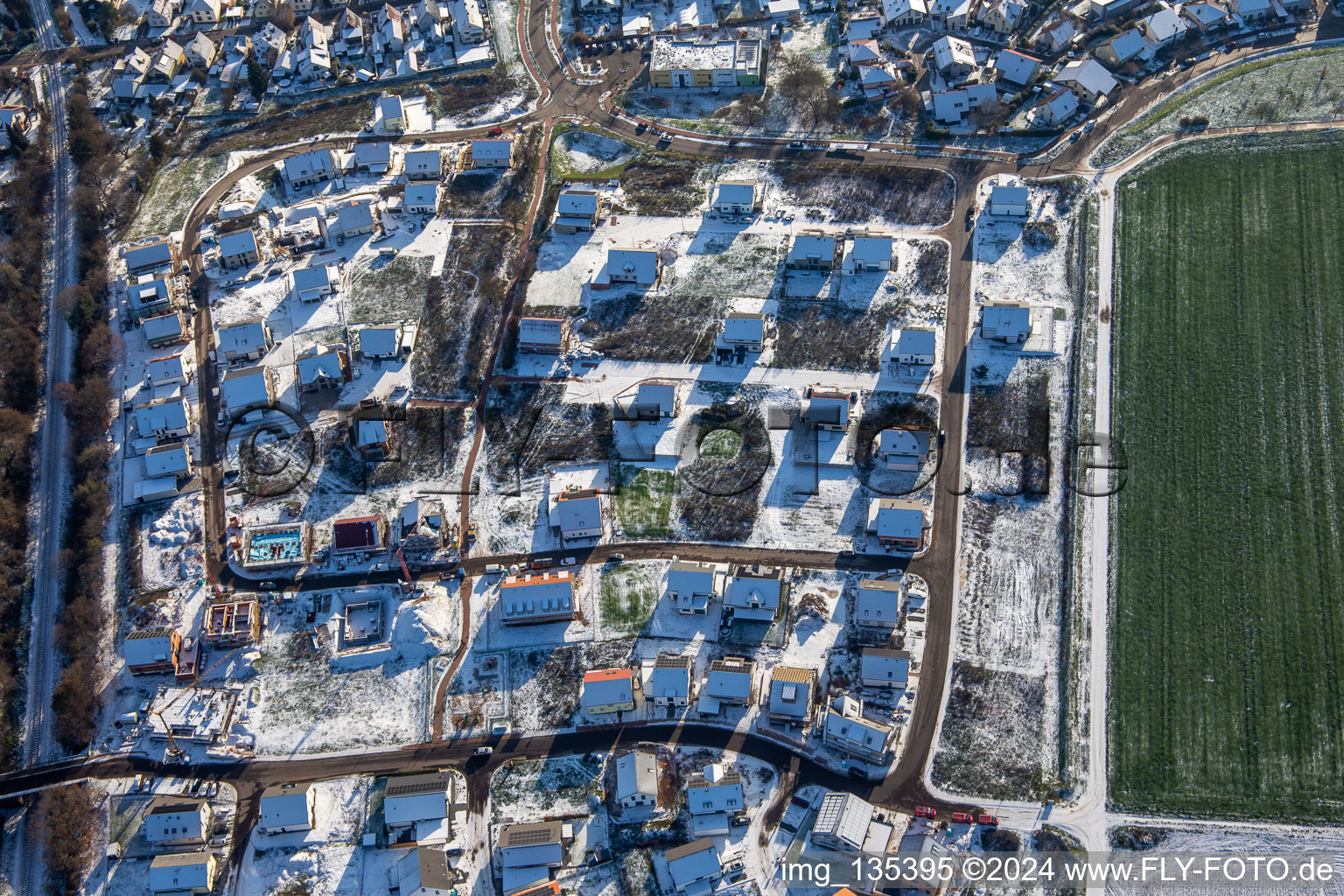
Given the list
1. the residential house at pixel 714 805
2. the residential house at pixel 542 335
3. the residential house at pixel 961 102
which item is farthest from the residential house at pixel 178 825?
the residential house at pixel 961 102

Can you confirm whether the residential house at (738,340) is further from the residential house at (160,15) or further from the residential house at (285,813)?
the residential house at (160,15)

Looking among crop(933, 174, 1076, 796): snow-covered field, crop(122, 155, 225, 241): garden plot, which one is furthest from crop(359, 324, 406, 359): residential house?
crop(933, 174, 1076, 796): snow-covered field

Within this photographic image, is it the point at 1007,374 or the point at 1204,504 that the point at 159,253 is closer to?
the point at 1007,374

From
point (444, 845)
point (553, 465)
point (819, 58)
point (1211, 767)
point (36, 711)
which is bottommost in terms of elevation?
point (444, 845)

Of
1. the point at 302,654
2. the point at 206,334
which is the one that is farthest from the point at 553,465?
the point at 206,334

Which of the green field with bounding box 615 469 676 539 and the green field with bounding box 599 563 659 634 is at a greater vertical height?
the green field with bounding box 615 469 676 539

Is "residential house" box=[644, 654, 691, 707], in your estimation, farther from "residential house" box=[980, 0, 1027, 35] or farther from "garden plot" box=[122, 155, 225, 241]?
"residential house" box=[980, 0, 1027, 35]
